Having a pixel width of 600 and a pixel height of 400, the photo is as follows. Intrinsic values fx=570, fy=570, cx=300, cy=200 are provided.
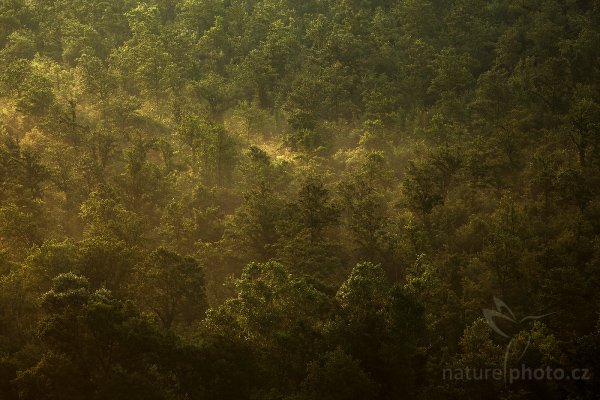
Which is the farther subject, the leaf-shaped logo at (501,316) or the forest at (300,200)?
the leaf-shaped logo at (501,316)

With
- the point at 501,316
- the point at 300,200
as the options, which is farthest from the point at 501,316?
the point at 300,200

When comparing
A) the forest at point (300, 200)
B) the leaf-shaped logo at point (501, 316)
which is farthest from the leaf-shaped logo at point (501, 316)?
the forest at point (300, 200)

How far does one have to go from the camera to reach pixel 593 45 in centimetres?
7706

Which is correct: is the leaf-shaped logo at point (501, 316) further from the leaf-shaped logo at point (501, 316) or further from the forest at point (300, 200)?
the forest at point (300, 200)

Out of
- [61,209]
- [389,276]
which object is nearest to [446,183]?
[389,276]

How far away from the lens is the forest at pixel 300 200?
131 ft

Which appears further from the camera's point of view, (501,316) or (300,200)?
(300,200)

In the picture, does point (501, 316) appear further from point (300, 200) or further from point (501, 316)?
point (300, 200)

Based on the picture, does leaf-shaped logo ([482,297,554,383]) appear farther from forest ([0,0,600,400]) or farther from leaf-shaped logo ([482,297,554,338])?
forest ([0,0,600,400])

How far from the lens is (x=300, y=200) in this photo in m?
55.5

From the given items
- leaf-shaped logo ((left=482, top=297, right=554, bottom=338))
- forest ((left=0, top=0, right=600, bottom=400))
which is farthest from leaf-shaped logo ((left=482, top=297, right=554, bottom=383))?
forest ((left=0, top=0, right=600, bottom=400))

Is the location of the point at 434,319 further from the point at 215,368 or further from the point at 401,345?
the point at 215,368

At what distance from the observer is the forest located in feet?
131

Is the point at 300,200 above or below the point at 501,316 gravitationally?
above
